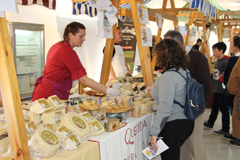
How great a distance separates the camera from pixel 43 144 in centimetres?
141

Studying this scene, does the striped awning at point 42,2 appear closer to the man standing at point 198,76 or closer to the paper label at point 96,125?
the man standing at point 198,76

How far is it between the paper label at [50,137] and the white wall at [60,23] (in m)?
3.96

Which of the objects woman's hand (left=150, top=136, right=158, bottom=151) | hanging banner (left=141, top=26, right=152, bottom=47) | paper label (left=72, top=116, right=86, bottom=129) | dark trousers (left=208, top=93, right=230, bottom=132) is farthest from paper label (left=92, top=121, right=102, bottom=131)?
dark trousers (left=208, top=93, right=230, bottom=132)

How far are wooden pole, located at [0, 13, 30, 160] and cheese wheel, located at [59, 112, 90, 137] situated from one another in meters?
0.37

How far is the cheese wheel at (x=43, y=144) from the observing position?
1405mm

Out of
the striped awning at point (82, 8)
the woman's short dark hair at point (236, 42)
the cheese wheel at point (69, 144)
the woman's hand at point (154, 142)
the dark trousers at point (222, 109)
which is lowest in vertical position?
the dark trousers at point (222, 109)

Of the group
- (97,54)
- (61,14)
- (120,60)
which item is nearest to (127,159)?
(120,60)

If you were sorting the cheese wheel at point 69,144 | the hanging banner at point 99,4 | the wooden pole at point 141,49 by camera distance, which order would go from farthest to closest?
the wooden pole at point 141,49, the hanging banner at point 99,4, the cheese wheel at point 69,144

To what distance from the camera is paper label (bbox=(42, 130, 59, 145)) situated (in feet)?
4.78

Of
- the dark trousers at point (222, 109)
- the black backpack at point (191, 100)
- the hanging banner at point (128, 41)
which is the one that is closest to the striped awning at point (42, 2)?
the black backpack at point (191, 100)

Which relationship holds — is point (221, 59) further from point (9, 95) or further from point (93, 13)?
point (9, 95)

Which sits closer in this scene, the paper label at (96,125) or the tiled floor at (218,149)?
the paper label at (96,125)

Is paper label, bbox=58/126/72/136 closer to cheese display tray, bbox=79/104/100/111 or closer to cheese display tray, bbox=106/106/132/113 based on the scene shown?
cheese display tray, bbox=79/104/100/111

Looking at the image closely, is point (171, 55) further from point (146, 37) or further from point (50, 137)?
point (146, 37)
